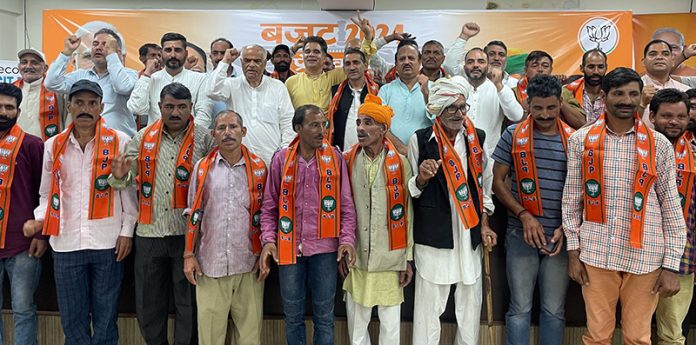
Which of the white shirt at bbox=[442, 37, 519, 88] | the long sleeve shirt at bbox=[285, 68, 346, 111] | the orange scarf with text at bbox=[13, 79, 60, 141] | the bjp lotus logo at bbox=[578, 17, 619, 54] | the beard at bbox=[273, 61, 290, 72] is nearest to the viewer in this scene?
the orange scarf with text at bbox=[13, 79, 60, 141]

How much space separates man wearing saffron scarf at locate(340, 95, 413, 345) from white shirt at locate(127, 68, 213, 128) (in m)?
1.62

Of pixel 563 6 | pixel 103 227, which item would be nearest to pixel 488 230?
pixel 103 227

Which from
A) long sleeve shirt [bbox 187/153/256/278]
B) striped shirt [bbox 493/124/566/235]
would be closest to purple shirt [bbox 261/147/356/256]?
long sleeve shirt [bbox 187/153/256/278]

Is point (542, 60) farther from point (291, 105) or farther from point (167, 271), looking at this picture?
point (167, 271)

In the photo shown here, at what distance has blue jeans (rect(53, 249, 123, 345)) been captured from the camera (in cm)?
281

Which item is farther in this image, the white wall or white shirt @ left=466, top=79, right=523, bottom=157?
the white wall

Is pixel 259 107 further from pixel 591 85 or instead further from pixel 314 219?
pixel 591 85

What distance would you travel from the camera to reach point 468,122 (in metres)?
2.96

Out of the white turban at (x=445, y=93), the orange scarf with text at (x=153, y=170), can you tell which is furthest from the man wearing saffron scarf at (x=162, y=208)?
the white turban at (x=445, y=93)

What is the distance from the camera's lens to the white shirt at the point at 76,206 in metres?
2.80

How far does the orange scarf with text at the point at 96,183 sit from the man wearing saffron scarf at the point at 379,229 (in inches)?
53.6

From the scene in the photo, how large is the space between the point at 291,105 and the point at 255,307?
5.39 feet

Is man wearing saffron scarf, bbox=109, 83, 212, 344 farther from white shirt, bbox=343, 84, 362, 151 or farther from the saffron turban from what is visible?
white shirt, bbox=343, 84, 362, 151

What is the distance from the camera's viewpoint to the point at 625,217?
2557 millimetres
